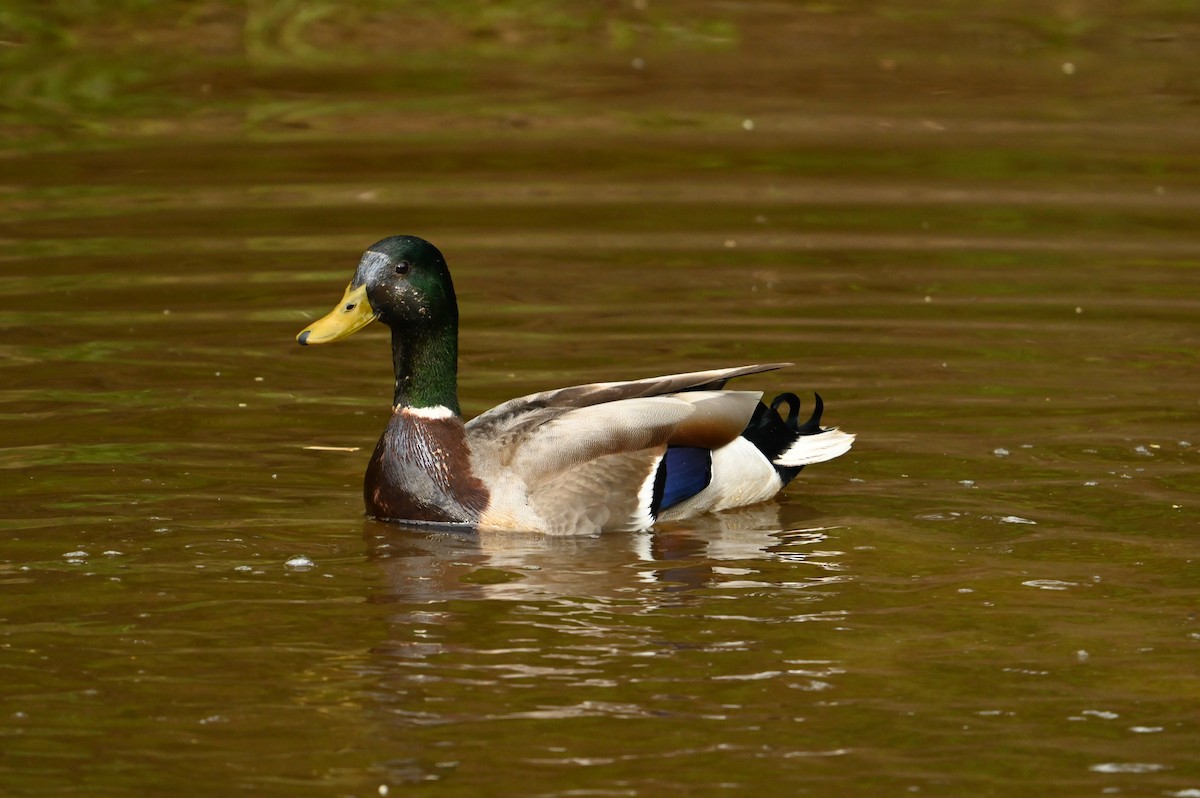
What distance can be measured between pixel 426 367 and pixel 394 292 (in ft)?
1.37

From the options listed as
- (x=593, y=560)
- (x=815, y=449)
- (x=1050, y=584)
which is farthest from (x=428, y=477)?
(x=1050, y=584)

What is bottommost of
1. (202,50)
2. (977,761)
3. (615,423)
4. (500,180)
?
(977,761)

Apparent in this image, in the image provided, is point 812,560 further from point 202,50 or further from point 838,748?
point 202,50

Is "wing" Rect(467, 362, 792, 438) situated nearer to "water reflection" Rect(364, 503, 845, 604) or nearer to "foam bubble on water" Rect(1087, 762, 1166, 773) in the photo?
"water reflection" Rect(364, 503, 845, 604)

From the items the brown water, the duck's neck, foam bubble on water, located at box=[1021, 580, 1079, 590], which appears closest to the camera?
the brown water

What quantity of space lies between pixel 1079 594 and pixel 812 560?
114 centimetres

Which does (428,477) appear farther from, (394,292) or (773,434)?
(773,434)

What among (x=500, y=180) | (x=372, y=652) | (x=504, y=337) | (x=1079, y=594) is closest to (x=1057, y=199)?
(x=500, y=180)

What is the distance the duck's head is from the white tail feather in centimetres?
175

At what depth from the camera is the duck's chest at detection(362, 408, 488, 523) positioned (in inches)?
370

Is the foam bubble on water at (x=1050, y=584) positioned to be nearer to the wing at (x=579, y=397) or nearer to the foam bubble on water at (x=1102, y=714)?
the foam bubble on water at (x=1102, y=714)

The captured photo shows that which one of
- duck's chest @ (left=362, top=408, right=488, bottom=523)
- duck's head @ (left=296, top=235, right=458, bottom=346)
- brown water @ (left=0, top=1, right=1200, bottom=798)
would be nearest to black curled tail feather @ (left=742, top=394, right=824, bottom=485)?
brown water @ (left=0, top=1, right=1200, bottom=798)

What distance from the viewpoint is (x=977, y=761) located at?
675 centimetres

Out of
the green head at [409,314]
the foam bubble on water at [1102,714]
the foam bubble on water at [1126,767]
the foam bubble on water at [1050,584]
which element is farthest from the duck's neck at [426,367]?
the foam bubble on water at [1126,767]
